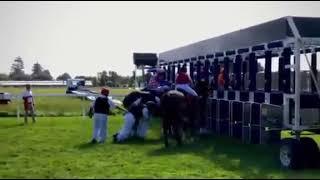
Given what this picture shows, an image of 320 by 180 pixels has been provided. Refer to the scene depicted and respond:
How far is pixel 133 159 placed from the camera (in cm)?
1112

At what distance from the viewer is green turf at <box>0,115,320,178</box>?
9336mm

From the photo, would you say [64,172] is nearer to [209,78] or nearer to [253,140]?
[253,140]

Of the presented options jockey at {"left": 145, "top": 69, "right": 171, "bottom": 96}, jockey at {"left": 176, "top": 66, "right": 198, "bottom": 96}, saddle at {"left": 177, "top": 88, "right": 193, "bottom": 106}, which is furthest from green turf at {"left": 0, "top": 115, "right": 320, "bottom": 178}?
jockey at {"left": 145, "top": 69, "right": 171, "bottom": 96}

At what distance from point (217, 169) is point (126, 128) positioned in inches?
216

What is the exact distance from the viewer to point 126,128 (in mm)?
14930

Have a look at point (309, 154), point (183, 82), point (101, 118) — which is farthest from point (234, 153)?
point (101, 118)

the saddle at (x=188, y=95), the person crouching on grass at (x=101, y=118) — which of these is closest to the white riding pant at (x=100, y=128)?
the person crouching on grass at (x=101, y=118)

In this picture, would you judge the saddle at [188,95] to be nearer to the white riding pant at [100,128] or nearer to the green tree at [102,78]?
the white riding pant at [100,128]

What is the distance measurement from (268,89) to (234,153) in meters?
1.71

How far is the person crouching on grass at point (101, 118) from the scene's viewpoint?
14430 mm

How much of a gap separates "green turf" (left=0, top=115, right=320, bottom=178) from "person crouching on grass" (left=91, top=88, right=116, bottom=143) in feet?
1.02

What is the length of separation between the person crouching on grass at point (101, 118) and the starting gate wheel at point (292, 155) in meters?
5.68

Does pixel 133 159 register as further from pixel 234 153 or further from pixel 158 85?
pixel 158 85

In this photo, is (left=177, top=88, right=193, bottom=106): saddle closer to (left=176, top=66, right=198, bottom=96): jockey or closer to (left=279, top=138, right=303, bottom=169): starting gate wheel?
(left=176, top=66, right=198, bottom=96): jockey
